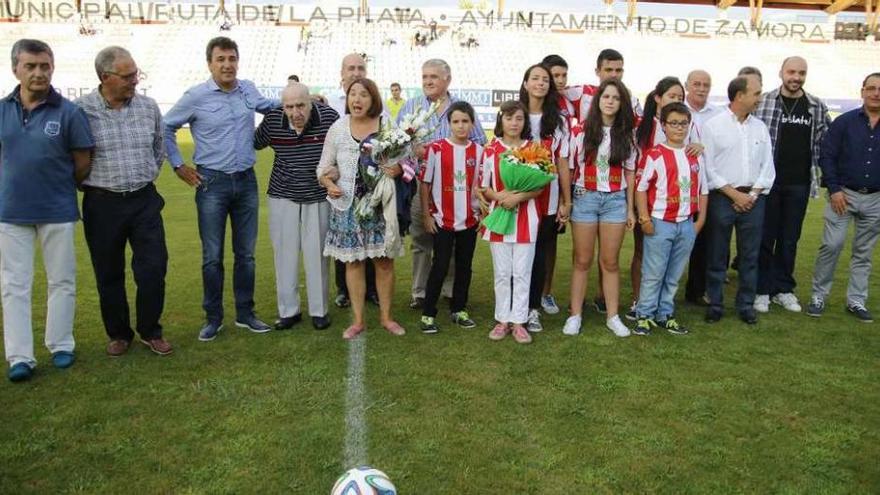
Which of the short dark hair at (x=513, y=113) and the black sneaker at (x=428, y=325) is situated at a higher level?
the short dark hair at (x=513, y=113)

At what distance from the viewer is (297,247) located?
5.39 meters

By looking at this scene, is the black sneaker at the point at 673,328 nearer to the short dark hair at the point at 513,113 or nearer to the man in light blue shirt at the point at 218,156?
the short dark hair at the point at 513,113

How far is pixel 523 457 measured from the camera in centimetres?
338

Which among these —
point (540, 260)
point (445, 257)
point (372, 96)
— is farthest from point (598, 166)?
Result: point (372, 96)

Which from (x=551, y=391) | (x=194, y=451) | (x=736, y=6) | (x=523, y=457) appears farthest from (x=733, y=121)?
(x=736, y=6)

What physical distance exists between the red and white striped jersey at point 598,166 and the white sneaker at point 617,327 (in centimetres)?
102

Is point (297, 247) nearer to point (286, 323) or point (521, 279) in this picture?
point (286, 323)

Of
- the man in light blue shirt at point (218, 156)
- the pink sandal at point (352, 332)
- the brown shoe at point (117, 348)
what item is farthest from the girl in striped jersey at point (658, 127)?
the brown shoe at point (117, 348)

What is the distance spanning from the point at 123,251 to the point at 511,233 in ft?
9.06

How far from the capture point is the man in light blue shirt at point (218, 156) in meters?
4.99

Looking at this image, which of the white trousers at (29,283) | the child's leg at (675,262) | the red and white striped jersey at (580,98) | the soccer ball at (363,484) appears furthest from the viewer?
the red and white striped jersey at (580,98)

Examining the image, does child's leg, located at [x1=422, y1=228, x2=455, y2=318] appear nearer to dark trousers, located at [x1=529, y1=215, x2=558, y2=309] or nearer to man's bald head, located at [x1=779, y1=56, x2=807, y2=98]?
dark trousers, located at [x1=529, y1=215, x2=558, y2=309]

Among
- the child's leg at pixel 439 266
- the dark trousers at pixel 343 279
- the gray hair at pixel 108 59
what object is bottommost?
the dark trousers at pixel 343 279

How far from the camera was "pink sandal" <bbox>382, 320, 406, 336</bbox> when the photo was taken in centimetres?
526
